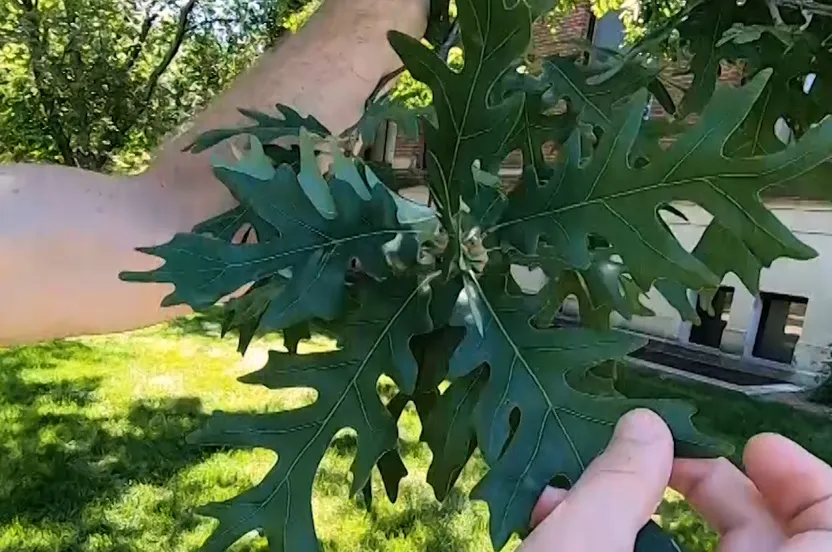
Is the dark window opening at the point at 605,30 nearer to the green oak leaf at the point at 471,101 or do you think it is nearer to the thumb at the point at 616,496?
the green oak leaf at the point at 471,101

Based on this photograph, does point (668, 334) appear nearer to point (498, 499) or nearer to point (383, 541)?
point (383, 541)

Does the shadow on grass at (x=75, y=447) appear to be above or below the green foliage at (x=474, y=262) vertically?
below

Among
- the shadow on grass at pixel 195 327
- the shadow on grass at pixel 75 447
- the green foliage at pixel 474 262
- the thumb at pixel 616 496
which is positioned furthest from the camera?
the shadow on grass at pixel 195 327

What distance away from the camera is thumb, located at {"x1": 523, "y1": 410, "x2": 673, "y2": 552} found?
1.48 ft

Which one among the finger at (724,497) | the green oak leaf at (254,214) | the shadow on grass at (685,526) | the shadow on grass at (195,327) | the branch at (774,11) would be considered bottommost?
the shadow on grass at (195,327)

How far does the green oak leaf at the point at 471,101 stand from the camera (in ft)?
1.88

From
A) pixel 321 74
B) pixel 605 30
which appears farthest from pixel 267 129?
pixel 605 30

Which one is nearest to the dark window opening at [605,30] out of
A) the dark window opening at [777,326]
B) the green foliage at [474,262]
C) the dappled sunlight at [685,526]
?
the dark window opening at [777,326]

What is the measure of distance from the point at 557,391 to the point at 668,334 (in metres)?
5.70

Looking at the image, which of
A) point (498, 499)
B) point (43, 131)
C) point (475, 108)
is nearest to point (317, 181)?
point (475, 108)

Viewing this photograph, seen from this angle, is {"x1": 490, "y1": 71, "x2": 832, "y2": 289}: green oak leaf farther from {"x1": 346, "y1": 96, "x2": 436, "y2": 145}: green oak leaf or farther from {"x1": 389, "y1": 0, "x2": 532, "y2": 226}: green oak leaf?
{"x1": 346, "y1": 96, "x2": 436, "y2": 145}: green oak leaf

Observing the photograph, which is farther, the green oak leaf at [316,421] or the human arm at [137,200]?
the human arm at [137,200]

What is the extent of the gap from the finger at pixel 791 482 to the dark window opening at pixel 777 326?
5.42 meters

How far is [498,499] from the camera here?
0.53 m
